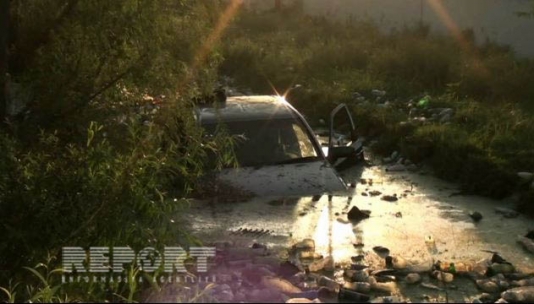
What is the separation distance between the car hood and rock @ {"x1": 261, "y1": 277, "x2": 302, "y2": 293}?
7.77 ft

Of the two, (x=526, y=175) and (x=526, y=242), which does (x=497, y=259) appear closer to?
(x=526, y=242)

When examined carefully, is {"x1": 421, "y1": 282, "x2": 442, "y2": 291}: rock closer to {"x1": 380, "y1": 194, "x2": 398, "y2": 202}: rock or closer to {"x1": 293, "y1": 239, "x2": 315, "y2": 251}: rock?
{"x1": 293, "y1": 239, "x2": 315, "y2": 251}: rock

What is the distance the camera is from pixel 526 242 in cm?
575

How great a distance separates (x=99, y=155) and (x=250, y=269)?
3.88ft

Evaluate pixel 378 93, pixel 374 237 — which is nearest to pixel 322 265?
pixel 374 237

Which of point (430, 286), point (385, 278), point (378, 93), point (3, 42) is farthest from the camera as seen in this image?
point (378, 93)

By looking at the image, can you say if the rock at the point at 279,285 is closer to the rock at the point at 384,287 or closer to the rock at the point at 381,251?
the rock at the point at 384,287

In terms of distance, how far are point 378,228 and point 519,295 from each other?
1.70m

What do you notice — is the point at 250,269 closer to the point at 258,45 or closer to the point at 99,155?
the point at 99,155

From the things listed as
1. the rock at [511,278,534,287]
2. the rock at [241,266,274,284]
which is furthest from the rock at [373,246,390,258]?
the rock at [241,266,274,284]

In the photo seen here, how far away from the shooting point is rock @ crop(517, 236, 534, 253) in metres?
5.60

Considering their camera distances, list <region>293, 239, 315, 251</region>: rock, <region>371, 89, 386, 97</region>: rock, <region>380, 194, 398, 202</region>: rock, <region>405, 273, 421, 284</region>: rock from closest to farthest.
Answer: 1. <region>405, 273, 421, 284</region>: rock
2. <region>293, 239, 315, 251</region>: rock
3. <region>380, 194, 398, 202</region>: rock
4. <region>371, 89, 386, 97</region>: rock

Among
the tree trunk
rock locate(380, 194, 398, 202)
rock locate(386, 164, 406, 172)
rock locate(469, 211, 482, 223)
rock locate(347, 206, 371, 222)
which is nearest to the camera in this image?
the tree trunk

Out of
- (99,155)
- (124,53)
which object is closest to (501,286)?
(99,155)
